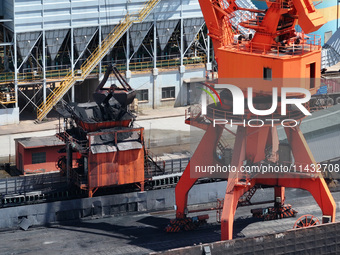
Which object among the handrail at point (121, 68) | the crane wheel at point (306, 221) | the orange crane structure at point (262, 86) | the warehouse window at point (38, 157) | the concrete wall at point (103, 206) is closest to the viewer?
the orange crane structure at point (262, 86)

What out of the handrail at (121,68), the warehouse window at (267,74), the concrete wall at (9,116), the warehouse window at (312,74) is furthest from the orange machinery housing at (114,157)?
the handrail at (121,68)

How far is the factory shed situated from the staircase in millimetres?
12030

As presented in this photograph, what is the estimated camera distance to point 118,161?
57.5 m

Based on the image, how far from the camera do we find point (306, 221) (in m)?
55.1

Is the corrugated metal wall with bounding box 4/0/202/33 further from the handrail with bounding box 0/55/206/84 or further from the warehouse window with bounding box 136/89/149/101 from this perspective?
the warehouse window with bounding box 136/89/149/101

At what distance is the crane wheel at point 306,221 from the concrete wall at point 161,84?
26.1 m

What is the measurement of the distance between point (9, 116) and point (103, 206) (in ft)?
63.0

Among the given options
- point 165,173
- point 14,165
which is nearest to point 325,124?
point 165,173

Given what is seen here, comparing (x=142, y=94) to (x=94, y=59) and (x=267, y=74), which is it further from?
(x=267, y=74)

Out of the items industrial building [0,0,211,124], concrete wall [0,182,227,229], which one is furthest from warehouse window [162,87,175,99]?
concrete wall [0,182,227,229]

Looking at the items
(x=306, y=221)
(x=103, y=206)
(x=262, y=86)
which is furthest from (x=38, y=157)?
(x=306, y=221)

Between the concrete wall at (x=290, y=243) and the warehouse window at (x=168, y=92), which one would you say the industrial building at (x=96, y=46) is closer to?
the warehouse window at (x=168, y=92)

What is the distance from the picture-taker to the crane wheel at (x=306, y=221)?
55188mm

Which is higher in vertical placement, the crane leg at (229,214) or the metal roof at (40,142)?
the metal roof at (40,142)
